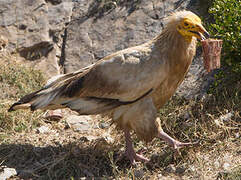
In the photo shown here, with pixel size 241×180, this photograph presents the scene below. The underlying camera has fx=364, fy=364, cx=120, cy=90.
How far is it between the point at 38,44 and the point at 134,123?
3.39 meters

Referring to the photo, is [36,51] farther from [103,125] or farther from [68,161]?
[68,161]

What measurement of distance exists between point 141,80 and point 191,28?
80 cm

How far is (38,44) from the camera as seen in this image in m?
6.91

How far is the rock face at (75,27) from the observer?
21.7 feet

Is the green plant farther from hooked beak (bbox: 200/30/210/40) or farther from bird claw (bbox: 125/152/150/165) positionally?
bird claw (bbox: 125/152/150/165)

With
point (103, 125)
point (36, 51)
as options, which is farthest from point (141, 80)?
point (36, 51)

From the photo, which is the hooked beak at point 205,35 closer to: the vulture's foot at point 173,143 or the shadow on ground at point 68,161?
the vulture's foot at point 173,143

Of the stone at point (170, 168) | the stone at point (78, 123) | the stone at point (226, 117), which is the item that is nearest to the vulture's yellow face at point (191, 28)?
the stone at point (226, 117)

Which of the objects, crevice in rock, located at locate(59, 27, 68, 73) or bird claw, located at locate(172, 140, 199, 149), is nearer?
bird claw, located at locate(172, 140, 199, 149)

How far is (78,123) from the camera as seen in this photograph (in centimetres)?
557

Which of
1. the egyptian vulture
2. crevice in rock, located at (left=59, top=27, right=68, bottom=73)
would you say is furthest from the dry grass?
crevice in rock, located at (left=59, top=27, right=68, bottom=73)

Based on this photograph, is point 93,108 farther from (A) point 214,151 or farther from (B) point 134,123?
(A) point 214,151

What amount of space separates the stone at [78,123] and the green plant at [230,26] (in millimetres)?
2260

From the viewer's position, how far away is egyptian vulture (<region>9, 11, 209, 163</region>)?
4.14 meters
